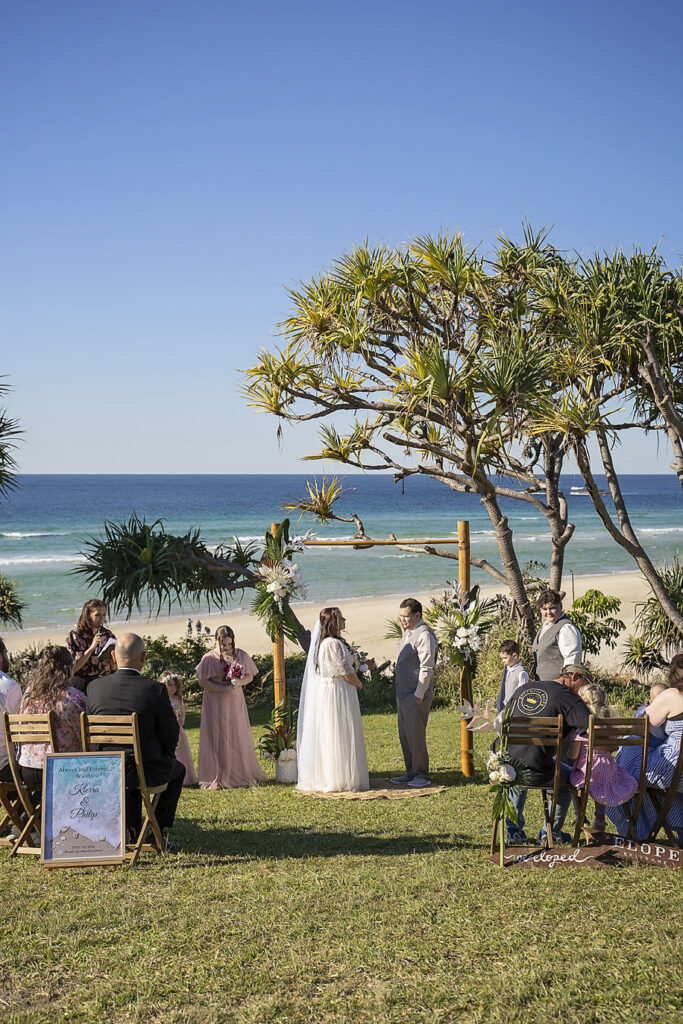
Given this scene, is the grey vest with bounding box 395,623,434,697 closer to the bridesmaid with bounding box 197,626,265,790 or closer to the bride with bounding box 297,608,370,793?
the bride with bounding box 297,608,370,793

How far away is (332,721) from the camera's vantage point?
8367 millimetres

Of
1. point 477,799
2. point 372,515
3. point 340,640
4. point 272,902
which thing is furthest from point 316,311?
point 372,515

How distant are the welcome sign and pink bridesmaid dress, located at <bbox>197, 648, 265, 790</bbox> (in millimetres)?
2846

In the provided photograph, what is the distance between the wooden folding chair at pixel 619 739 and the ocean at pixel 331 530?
6.93m

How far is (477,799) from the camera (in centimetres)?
786

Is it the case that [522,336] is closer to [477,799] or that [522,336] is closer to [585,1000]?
[477,799]

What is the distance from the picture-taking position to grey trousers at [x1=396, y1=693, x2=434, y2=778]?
8.61 m

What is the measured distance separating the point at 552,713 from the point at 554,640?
193cm

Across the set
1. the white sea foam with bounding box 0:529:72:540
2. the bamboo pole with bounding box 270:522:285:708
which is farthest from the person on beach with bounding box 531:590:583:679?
the white sea foam with bounding box 0:529:72:540

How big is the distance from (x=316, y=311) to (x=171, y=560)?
3.63m

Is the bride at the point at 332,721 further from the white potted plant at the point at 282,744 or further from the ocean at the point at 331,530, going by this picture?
the ocean at the point at 331,530

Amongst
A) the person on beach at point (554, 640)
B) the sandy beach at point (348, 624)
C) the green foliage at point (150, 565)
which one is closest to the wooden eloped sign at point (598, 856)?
the person on beach at point (554, 640)

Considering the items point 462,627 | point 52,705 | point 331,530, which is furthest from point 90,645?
point 331,530

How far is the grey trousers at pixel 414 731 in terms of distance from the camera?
861 centimetres
